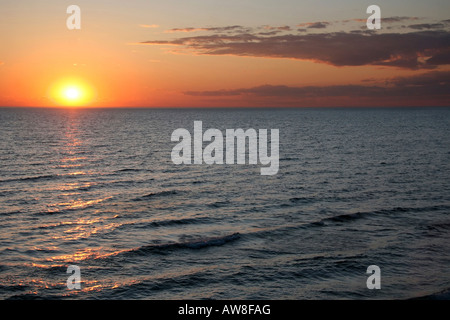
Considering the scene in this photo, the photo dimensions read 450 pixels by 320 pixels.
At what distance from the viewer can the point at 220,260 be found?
82.5 ft

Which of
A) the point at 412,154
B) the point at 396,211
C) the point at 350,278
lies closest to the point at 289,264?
the point at 350,278

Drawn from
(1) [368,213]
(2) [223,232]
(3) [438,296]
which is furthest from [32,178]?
(3) [438,296]

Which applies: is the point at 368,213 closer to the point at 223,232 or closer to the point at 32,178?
the point at 223,232

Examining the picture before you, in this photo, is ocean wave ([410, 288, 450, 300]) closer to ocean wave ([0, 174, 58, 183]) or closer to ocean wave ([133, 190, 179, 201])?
ocean wave ([133, 190, 179, 201])

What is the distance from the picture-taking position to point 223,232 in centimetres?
3017

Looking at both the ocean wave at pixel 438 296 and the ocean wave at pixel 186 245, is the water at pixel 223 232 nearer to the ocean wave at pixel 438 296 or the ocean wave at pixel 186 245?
the ocean wave at pixel 186 245

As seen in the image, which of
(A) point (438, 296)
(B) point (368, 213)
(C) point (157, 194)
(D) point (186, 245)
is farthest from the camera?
(C) point (157, 194)

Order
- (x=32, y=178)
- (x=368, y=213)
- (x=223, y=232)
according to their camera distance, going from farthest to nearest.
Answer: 1. (x=32, y=178)
2. (x=368, y=213)
3. (x=223, y=232)

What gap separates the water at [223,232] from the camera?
72.4 feet

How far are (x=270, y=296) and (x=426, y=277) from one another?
8562 mm

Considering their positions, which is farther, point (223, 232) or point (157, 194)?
point (157, 194)

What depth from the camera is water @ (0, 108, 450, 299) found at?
22062mm

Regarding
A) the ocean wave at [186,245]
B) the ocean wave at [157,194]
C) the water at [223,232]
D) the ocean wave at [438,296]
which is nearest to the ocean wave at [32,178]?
the water at [223,232]
